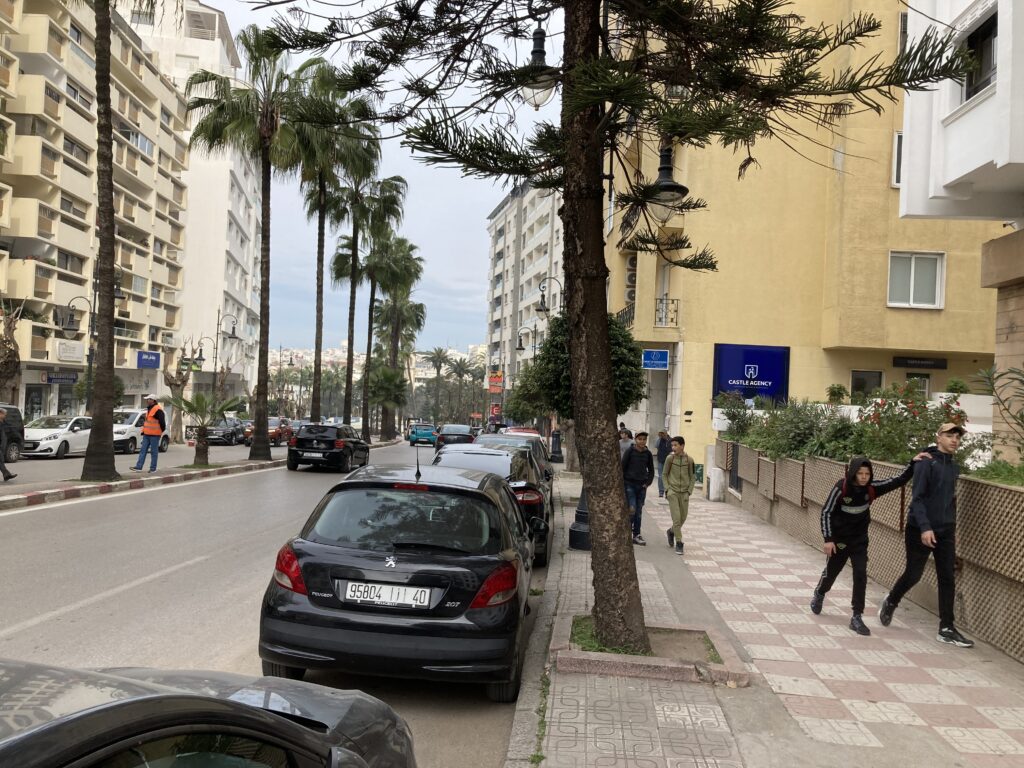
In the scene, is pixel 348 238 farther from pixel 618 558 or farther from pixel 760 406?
pixel 618 558

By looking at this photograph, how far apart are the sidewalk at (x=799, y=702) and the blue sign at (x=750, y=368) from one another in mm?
16565

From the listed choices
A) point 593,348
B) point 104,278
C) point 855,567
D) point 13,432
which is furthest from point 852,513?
point 13,432

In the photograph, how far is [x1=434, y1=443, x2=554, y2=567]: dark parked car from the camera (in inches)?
408

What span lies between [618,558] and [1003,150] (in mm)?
7580

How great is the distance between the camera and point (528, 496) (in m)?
10.4

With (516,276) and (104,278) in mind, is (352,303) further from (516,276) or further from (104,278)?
(516,276)

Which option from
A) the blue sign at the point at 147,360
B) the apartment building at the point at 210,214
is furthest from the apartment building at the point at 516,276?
the blue sign at the point at 147,360

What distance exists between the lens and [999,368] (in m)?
11.2

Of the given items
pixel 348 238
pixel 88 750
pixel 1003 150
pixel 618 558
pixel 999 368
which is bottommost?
pixel 618 558

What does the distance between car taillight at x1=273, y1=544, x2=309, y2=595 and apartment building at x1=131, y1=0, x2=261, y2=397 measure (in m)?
61.7

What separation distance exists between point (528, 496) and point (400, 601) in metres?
5.69

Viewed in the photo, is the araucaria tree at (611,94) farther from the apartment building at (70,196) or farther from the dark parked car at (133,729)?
the apartment building at (70,196)

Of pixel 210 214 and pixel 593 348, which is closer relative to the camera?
pixel 593 348

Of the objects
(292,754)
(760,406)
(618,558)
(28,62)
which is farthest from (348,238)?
(292,754)
